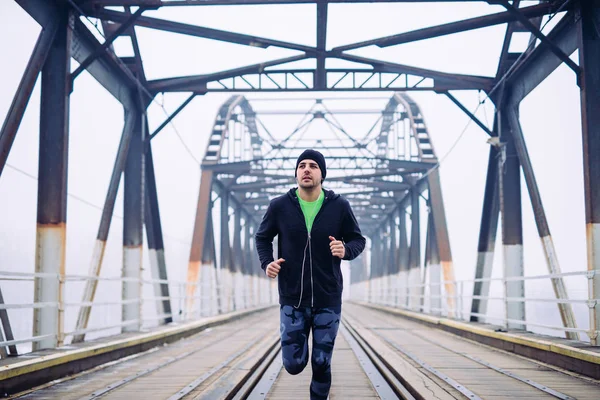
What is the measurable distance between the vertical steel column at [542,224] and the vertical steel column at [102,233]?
6.58m

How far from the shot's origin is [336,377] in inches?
304

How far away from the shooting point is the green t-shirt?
165 inches

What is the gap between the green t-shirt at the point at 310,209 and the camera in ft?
13.7

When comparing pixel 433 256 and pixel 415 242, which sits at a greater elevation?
pixel 415 242

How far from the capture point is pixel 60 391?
653cm

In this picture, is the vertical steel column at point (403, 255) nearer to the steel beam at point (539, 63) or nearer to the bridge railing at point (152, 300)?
the bridge railing at point (152, 300)

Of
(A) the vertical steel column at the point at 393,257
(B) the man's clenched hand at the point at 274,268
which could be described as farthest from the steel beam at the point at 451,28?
(A) the vertical steel column at the point at 393,257

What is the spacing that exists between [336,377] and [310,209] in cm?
393

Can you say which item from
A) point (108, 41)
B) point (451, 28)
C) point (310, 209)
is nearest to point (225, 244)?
point (451, 28)

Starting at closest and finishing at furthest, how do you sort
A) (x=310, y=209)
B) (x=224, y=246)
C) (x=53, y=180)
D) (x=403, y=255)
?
(x=310, y=209)
(x=53, y=180)
(x=224, y=246)
(x=403, y=255)

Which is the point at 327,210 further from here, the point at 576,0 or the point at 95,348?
the point at 576,0

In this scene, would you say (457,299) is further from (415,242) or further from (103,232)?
(415,242)

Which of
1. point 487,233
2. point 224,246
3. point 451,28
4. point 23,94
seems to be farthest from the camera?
point 224,246

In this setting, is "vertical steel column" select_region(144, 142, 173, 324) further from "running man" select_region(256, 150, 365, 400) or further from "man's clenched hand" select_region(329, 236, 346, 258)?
"man's clenched hand" select_region(329, 236, 346, 258)
